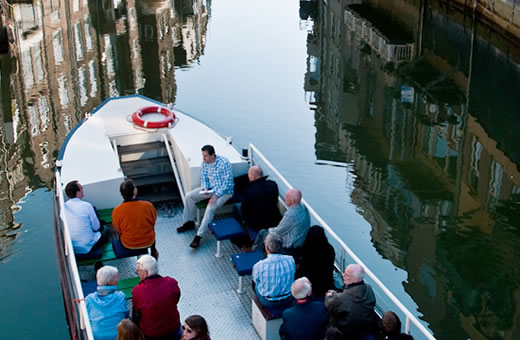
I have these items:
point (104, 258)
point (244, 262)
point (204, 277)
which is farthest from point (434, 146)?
point (104, 258)

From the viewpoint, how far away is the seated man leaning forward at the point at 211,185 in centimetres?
→ 1244

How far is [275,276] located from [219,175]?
3355mm

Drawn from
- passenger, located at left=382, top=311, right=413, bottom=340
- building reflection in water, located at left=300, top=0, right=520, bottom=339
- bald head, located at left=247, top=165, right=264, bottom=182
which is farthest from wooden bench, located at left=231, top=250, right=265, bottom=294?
building reflection in water, located at left=300, top=0, right=520, bottom=339

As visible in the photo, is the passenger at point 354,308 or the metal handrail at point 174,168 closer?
the passenger at point 354,308

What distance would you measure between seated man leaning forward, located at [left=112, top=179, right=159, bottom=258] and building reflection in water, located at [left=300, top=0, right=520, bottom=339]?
5.80 m

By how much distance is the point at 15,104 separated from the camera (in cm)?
2775

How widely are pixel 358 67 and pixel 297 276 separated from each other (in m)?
25.6

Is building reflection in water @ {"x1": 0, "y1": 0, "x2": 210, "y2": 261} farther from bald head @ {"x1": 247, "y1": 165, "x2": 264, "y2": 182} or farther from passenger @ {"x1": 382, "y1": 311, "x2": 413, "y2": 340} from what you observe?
passenger @ {"x1": 382, "y1": 311, "x2": 413, "y2": 340}

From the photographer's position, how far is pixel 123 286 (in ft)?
34.9

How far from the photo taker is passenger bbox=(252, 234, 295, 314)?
9.55m

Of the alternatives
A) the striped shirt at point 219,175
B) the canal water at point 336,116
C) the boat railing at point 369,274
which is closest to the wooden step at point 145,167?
the boat railing at point 369,274

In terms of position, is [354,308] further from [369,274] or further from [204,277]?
[204,277]

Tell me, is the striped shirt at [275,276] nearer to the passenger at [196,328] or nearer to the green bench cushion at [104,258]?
the passenger at [196,328]

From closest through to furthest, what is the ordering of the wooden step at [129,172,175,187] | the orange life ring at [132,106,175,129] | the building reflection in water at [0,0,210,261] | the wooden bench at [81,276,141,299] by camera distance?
the wooden bench at [81,276,141,299] → the wooden step at [129,172,175,187] → the orange life ring at [132,106,175,129] → the building reflection in water at [0,0,210,261]
